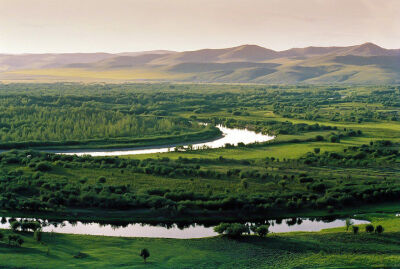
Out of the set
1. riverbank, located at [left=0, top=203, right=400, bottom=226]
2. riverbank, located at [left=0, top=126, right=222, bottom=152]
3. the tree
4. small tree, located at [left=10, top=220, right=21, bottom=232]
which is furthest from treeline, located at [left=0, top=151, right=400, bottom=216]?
riverbank, located at [left=0, top=126, right=222, bottom=152]

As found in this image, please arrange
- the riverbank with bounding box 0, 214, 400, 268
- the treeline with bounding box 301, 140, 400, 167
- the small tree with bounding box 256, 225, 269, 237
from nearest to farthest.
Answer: the riverbank with bounding box 0, 214, 400, 268, the small tree with bounding box 256, 225, 269, 237, the treeline with bounding box 301, 140, 400, 167

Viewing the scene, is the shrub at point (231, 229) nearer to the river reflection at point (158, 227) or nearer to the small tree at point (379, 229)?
the river reflection at point (158, 227)

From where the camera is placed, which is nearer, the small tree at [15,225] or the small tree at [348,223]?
the small tree at [15,225]

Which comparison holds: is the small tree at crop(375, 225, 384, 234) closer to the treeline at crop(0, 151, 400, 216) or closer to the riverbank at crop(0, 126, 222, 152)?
the treeline at crop(0, 151, 400, 216)

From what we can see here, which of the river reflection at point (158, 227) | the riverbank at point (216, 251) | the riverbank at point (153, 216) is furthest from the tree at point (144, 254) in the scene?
the riverbank at point (153, 216)

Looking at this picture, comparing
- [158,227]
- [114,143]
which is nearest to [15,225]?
[158,227]

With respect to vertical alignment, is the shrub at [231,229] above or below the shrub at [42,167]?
below

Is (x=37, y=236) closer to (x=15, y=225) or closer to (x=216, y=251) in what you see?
(x=15, y=225)
